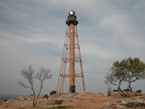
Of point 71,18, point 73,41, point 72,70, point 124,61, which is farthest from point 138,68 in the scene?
point 71,18

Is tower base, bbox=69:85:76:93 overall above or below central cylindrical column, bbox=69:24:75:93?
below

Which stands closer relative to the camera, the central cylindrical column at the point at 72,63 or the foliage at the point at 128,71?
the foliage at the point at 128,71

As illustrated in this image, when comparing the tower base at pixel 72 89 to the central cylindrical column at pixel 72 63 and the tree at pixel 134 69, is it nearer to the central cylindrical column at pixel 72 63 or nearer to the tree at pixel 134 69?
the central cylindrical column at pixel 72 63

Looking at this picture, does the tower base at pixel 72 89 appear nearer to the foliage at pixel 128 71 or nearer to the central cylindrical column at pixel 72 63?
the central cylindrical column at pixel 72 63

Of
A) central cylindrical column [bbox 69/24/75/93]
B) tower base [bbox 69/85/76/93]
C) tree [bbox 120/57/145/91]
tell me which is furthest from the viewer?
central cylindrical column [bbox 69/24/75/93]

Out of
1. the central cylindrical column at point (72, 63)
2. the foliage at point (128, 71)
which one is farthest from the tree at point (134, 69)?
the central cylindrical column at point (72, 63)

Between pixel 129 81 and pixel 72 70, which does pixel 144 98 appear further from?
pixel 72 70

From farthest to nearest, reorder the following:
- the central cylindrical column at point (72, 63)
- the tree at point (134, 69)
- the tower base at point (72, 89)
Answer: the central cylindrical column at point (72, 63) < the tower base at point (72, 89) < the tree at point (134, 69)

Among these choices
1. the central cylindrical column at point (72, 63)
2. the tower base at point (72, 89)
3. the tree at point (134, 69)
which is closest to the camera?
the tree at point (134, 69)

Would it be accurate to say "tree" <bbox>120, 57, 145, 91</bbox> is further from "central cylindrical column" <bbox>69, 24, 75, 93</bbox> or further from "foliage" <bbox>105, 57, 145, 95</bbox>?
"central cylindrical column" <bbox>69, 24, 75, 93</bbox>

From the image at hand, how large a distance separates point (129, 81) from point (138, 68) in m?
3.96

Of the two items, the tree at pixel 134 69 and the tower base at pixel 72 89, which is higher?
the tree at pixel 134 69

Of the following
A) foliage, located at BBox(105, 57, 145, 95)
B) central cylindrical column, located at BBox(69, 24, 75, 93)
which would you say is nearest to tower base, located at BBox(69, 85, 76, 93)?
central cylindrical column, located at BBox(69, 24, 75, 93)

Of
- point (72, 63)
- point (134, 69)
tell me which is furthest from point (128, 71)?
point (72, 63)
